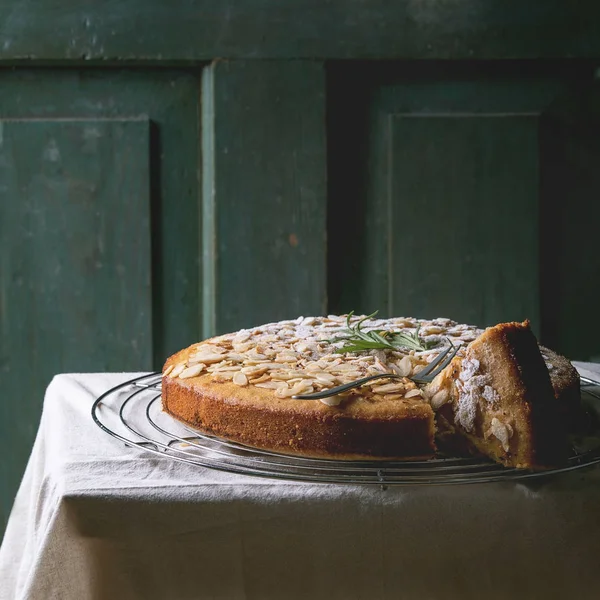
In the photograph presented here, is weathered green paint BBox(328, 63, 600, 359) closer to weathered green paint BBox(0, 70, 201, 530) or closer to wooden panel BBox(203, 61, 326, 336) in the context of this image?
wooden panel BBox(203, 61, 326, 336)

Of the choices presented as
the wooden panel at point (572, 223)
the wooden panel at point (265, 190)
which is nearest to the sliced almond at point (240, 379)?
the wooden panel at point (265, 190)

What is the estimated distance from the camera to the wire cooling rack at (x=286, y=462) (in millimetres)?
805

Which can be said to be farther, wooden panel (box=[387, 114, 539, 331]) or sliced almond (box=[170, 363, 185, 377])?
wooden panel (box=[387, 114, 539, 331])

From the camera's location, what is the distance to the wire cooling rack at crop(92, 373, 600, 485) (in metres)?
0.80

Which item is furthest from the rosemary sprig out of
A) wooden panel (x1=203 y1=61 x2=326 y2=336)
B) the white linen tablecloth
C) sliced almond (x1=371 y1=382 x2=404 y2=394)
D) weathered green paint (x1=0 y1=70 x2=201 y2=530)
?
weathered green paint (x1=0 y1=70 x2=201 y2=530)

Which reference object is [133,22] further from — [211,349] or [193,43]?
[211,349]

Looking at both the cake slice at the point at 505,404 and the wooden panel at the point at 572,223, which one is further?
the wooden panel at the point at 572,223

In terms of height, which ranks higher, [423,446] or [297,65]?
[297,65]

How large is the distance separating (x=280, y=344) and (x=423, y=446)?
0.34 meters

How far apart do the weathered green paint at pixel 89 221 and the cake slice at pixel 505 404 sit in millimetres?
1459

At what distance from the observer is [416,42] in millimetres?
2131

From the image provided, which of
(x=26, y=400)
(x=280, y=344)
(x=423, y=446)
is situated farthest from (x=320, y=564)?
(x=26, y=400)

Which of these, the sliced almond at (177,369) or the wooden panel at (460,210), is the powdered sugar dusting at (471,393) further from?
the wooden panel at (460,210)

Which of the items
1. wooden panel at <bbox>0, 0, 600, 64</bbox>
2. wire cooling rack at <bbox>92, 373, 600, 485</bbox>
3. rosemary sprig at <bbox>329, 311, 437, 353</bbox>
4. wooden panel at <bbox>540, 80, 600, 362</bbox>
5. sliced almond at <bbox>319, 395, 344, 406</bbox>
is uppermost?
wooden panel at <bbox>0, 0, 600, 64</bbox>
